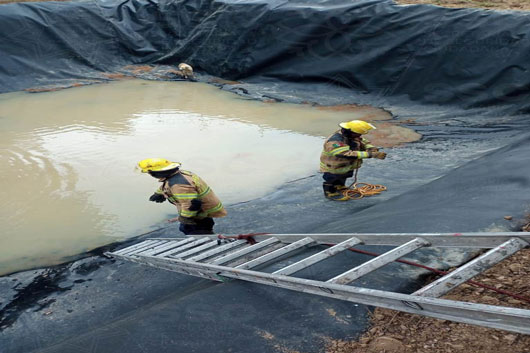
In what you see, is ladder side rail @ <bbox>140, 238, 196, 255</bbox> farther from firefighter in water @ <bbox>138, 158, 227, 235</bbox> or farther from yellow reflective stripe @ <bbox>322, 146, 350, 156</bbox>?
yellow reflective stripe @ <bbox>322, 146, 350, 156</bbox>

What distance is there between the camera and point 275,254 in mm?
3619

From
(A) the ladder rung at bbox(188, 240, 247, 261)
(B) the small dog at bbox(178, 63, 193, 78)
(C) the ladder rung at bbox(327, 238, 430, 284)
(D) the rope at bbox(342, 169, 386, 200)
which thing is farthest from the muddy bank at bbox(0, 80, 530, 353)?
(B) the small dog at bbox(178, 63, 193, 78)

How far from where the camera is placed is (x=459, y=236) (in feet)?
9.43

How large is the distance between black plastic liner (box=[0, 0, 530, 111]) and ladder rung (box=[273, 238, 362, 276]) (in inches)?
293

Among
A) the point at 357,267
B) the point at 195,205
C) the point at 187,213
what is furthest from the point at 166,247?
the point at 357,267

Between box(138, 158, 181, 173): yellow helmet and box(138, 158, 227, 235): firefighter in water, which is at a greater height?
box(138, 158, 181, 173): yellow helmet

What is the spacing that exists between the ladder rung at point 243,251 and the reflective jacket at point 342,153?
243 cm

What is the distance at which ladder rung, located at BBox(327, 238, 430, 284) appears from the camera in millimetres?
2670

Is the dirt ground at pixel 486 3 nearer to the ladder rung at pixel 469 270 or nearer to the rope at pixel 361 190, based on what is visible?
the rope at pixel 361 190

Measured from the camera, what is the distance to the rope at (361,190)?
6359mm

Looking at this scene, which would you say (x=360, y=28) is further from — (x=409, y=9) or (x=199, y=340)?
(x=199, y=340)

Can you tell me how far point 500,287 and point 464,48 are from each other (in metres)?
8.31

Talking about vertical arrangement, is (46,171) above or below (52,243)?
above

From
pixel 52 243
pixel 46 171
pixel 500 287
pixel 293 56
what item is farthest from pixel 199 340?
pixel 293 56
